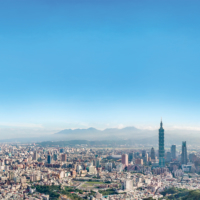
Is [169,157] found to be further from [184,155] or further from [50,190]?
[50,190]

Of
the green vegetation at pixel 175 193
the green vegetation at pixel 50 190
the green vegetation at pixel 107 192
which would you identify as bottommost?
the green vegetation at pixel 107 192

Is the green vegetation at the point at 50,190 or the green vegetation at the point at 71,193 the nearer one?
the green vegetation at the point at 71,193

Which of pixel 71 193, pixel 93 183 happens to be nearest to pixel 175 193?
pixel 71 193

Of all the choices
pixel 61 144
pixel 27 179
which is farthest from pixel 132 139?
pixel 27 179

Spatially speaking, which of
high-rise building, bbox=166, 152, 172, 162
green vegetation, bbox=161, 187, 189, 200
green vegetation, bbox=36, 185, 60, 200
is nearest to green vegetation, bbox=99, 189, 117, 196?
green vegetation, bbox=36, 185, 60, 200

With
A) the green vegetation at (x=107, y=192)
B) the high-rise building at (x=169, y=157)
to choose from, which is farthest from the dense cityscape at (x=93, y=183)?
the high-rise building at (x=169, y=157)

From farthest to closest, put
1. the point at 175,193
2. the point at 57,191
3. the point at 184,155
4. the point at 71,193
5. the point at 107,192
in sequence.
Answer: the point at 184,155 < the point at 107,192 < the point at 57,191 < the point at 71,193 < the point at 175,193

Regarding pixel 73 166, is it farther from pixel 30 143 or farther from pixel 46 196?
pixel 30 143

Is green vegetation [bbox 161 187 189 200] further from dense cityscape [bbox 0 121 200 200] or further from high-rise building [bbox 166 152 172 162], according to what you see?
high-rise building [bbox 166 152 172 162]

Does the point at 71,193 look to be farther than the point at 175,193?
Yes

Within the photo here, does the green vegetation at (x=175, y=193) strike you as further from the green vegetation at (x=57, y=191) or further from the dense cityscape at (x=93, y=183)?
the green vegetation at (x=57, y=191)

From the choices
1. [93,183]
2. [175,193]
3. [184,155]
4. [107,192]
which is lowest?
[93,183]
